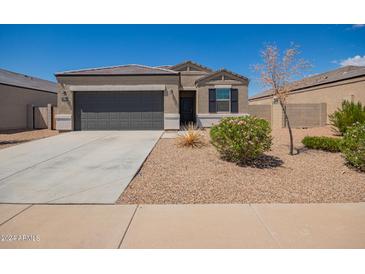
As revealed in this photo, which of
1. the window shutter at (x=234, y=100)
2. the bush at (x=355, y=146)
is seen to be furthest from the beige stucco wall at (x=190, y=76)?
the bush at (x=355, y=146)

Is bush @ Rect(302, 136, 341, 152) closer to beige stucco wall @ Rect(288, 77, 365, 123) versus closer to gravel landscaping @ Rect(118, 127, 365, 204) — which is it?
gravel landscaping @ Rect(118, 127, 365, 204)

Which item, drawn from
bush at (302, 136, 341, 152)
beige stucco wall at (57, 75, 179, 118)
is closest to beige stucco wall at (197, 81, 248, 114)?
beige stucco wall at (57, 75, 179, 118)

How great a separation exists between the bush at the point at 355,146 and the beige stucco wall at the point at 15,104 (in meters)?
21.0

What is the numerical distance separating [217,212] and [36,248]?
8.67ft

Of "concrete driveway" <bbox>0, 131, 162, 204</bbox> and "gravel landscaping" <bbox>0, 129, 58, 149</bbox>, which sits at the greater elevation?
"gravel landscaping" <bbox>0, 129, 58, 149</bbox>

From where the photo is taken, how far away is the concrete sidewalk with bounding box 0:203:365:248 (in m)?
2.97

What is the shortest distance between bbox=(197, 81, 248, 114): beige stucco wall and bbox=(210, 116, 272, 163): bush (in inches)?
386

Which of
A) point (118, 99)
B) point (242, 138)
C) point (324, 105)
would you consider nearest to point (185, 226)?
point (242, 138)

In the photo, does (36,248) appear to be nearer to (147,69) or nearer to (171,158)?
(171,158)

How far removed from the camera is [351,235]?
124 inches

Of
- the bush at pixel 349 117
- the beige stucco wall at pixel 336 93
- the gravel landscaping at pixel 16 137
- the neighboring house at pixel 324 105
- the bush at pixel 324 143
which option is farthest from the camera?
the neighboring house at pixel 324 105

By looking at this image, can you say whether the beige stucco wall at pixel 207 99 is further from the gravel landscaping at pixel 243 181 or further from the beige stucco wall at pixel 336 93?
the gravel landscaping at pixel 243 181

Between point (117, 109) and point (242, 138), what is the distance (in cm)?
1067

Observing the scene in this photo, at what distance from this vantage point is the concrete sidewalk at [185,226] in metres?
2.97
